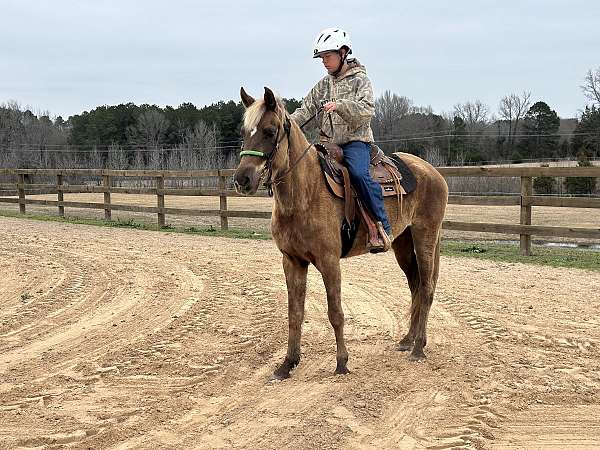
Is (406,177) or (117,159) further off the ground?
(117,159)

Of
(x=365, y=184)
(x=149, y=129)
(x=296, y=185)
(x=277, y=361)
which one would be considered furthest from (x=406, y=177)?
(x=149, y=129)

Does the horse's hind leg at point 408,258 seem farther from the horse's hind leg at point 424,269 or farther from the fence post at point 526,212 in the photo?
the fence post at point 526,212

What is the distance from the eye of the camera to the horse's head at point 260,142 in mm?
3993

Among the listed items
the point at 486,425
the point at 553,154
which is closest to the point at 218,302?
the point at 486,425

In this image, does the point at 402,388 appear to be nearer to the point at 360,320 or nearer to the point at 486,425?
the point at 486,425

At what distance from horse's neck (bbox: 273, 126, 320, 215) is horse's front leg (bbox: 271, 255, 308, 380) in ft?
1.52

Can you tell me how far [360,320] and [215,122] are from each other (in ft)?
165

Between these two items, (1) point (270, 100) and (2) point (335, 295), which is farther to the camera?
(2) point (335, 295)

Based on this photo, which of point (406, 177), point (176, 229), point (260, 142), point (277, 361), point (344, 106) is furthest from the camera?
point (176, 229)

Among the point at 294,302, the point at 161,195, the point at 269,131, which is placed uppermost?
the point at 269,131

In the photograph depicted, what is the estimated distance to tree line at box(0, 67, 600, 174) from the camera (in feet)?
146

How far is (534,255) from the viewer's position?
10742mm

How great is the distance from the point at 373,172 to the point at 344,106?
0.77 metres

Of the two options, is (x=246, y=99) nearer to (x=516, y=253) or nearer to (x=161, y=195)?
(x=516, y=253)
